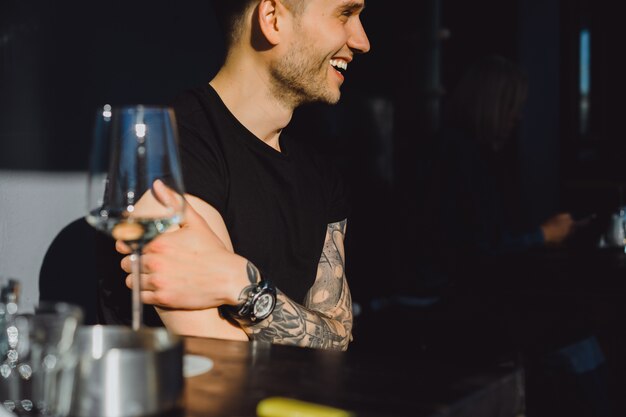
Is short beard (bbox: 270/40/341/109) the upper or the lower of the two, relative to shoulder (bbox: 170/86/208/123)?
upper

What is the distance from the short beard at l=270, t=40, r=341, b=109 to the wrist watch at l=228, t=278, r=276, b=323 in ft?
1.82

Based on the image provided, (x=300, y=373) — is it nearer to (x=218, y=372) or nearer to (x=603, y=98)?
(x=218, y=372)

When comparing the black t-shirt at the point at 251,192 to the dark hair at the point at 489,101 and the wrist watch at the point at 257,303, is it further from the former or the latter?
the dark hair at the point at 489,101

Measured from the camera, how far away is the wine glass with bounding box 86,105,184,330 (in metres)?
1.20

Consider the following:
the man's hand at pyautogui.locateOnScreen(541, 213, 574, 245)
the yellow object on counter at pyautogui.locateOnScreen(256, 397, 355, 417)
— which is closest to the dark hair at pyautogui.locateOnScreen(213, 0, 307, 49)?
the yellow object on counter at pyautogui.locateOnScreen(256, 397, 355, 417)

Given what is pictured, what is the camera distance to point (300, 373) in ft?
4.02

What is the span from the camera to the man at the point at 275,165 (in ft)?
6.38

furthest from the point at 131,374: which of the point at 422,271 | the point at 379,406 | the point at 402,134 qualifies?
the point at 402,134

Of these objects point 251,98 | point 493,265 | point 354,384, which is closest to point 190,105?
point 251,98

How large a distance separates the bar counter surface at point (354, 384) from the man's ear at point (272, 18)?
0.99m

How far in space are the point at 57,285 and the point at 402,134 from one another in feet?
9.46

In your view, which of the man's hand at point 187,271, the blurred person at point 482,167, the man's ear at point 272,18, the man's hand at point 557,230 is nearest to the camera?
the man's hand at point 187,271

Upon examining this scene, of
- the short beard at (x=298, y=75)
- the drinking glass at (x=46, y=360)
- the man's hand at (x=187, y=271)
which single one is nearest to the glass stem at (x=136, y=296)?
the drinking glass at (x=46, y=360)

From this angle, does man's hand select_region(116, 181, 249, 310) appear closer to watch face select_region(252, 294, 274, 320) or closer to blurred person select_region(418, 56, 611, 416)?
watch face select_region(252, 294, 274, 320)
